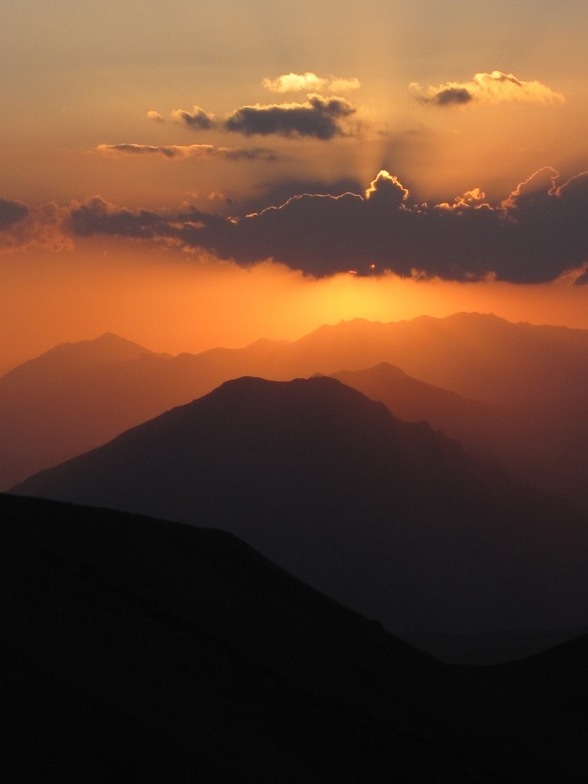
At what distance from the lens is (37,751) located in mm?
26172

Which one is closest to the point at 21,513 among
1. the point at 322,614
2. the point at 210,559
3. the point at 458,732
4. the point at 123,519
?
the point at 123,519

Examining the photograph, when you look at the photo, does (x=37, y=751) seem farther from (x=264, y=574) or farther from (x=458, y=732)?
(x=264, y=574)

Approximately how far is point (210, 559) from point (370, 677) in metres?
10.8

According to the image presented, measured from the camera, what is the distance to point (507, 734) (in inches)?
1802

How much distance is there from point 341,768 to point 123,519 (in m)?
21.8

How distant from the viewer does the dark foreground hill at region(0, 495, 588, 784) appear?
28.9 meters

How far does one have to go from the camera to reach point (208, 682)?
36844mm

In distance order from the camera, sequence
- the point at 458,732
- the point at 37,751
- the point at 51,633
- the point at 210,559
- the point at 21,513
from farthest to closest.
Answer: the point at 210,559 < the point at 21,513 < the point at 458,732 < the point at 51,633 < the point at 37,751

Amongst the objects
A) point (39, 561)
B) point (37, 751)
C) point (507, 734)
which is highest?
point (39, 561)

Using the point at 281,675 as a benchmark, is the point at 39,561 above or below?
above

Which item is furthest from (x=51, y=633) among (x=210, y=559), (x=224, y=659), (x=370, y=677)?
(x=210, y=559)

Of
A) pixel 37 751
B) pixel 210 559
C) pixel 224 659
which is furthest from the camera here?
pixel 210 559

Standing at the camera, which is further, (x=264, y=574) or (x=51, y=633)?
(x=264, y=574)

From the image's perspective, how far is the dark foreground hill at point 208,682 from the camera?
94.7 ft
